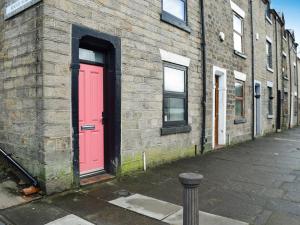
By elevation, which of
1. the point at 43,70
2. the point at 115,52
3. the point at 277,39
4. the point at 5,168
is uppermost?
the point at 277,39

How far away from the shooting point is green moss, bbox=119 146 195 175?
5.88m

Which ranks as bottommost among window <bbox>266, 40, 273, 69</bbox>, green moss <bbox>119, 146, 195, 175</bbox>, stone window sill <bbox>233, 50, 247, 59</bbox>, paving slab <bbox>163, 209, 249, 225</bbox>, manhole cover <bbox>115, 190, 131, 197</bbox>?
paving slab <bbox>163, 209, 249, 225</bbox>

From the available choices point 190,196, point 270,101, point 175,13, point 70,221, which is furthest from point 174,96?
point 270,101

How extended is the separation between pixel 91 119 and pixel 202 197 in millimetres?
2505

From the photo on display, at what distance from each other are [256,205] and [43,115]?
11.7 ft

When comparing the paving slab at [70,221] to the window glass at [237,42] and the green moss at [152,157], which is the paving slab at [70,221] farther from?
the window glass at [237,42]

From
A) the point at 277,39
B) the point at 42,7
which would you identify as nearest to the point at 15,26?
the point at 42,7

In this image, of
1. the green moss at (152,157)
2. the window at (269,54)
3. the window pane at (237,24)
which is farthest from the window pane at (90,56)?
the window at (269,54)

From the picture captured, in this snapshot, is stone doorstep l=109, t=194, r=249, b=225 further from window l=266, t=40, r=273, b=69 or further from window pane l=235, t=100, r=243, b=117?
window l=266, t=40, r=273, b=69

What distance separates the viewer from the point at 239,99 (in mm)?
11867

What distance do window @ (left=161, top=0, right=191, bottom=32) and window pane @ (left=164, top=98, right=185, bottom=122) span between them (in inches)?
79.2

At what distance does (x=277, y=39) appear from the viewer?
714 inches

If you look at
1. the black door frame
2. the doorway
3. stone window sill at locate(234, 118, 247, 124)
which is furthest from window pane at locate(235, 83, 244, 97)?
the black door frame

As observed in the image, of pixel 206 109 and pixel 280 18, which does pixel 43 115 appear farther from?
pixel 280 18
